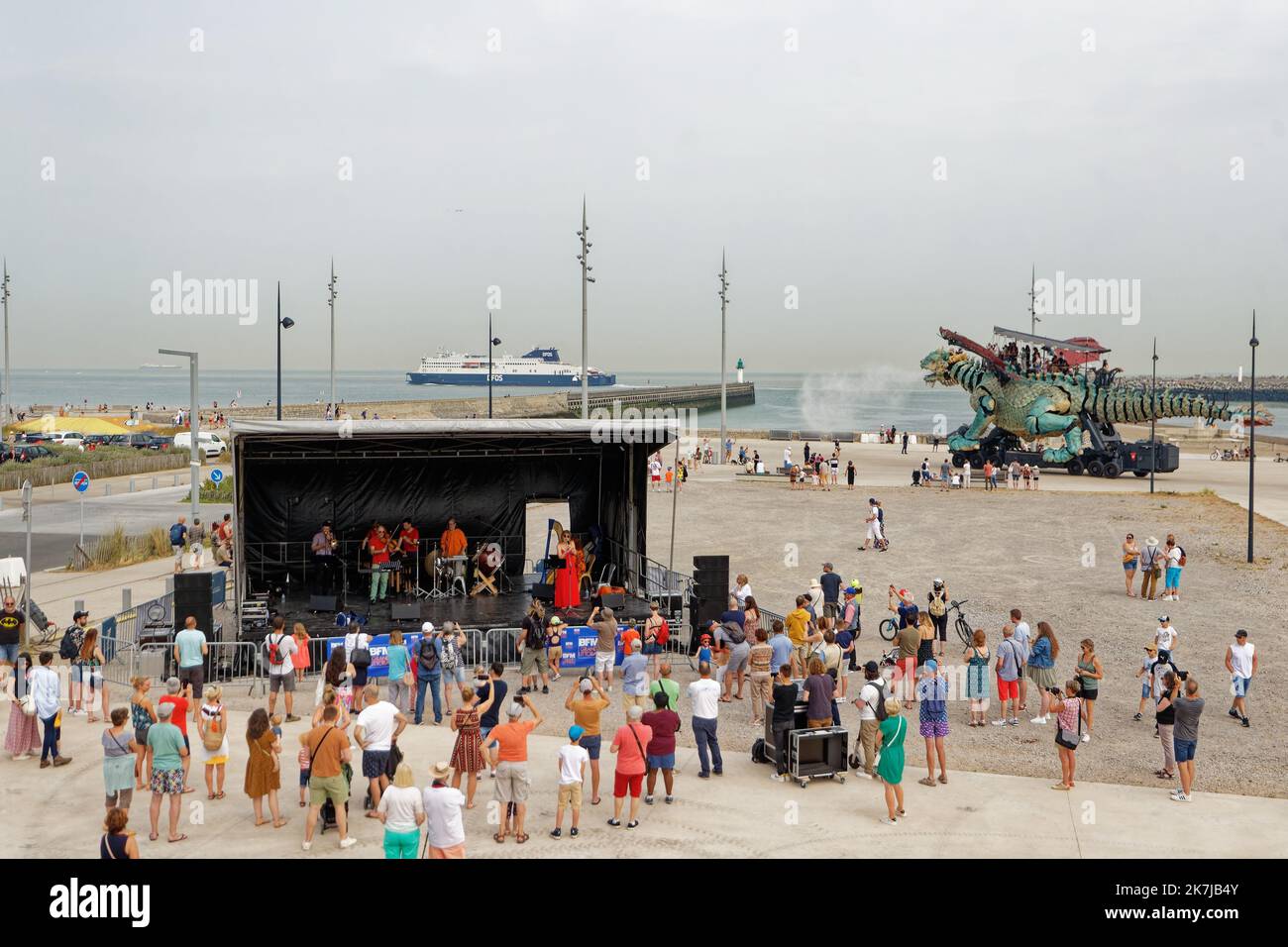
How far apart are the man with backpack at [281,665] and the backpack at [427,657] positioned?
161 cm

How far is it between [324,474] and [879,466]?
36.2 metres

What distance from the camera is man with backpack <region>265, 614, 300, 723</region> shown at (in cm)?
1351

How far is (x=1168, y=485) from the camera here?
44.7m

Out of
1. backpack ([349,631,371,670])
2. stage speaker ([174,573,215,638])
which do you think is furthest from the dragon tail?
stage speaker ([174,573,215,638])

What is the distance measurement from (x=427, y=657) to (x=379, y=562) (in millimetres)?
7405

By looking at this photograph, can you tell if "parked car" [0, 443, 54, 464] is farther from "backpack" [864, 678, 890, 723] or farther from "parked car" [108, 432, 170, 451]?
"backpack" [864, 678, 890, 723]

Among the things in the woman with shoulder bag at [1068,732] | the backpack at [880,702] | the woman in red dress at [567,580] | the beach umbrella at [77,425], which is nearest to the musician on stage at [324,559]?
the woman in red dress at [567,580]

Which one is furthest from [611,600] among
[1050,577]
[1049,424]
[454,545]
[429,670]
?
[1049,424]

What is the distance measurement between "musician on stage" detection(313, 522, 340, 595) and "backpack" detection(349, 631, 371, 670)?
606cm

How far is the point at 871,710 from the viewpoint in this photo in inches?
456
